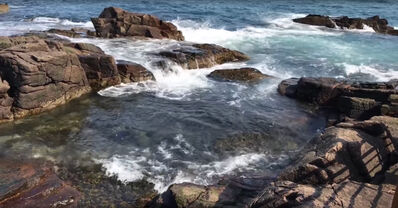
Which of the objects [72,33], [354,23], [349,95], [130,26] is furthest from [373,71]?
[72,33]

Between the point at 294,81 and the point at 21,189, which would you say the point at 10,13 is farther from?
the point at 21,189

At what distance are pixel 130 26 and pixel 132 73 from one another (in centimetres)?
848

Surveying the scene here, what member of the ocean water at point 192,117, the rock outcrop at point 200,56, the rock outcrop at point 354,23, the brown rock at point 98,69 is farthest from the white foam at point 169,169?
the rock outcrop at point 354,23

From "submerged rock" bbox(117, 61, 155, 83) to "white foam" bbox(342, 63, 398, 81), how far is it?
1042cm

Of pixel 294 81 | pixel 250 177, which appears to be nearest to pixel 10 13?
pixel 294 81

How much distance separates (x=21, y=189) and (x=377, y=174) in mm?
7718

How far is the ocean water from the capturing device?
33.8ft

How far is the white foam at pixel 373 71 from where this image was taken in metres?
18.8

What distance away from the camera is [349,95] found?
46.6 ft

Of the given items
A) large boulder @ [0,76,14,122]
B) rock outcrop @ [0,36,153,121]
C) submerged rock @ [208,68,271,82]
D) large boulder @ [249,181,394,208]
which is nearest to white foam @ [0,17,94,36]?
rock outcrop @ [0,36,153,121]

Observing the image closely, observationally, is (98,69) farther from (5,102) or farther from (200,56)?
(200,56)

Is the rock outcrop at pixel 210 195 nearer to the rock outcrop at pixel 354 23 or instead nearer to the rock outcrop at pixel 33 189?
the rock outcrop at pixel 33 189

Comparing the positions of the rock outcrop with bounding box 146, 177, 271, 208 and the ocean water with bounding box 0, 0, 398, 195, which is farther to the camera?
the ocean water with bounding box 0, 0, 398, 195

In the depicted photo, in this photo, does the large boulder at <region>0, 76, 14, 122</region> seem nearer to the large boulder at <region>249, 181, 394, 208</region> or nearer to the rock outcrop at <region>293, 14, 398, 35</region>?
the large boulder at <region>249, 181, 394, 208</region>
